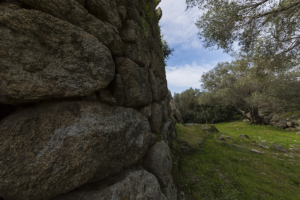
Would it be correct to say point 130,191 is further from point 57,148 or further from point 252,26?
point 252,26

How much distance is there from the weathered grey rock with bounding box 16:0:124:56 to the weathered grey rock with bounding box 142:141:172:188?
3.38 meters

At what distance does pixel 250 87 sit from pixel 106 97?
30.1 m

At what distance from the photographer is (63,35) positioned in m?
2.16

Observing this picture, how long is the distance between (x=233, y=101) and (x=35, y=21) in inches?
1225

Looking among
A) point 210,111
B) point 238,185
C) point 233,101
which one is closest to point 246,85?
point 233,101

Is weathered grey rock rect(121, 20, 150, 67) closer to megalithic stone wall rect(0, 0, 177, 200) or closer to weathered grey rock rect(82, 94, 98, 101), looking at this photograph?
megalithic stone wall rect(0, 0, 177, 200)

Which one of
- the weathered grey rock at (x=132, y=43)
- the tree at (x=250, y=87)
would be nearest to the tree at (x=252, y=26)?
the tree at (x=250, y=87)

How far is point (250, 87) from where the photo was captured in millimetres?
23969

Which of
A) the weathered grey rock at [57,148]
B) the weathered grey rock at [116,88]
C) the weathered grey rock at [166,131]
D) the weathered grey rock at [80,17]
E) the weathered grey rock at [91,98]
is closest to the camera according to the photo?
the weathered grey rock at [57,148]

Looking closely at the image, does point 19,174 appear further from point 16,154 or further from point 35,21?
point 35,21

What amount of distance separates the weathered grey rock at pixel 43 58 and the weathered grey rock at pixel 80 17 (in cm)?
26

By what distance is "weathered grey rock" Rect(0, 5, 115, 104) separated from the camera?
1.70 metres

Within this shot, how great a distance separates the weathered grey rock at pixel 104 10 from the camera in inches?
112

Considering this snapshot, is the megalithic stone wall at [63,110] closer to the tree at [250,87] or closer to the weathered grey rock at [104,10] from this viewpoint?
the weathered grey rock at [104,10]
